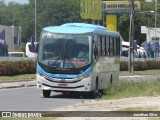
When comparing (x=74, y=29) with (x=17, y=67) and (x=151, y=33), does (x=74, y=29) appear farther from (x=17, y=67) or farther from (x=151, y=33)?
(x=151, y=33)

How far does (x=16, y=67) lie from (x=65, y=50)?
662 inches

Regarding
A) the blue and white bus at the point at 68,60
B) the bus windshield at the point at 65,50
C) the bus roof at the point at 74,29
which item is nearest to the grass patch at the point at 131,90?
the blue and white bus at the point at 68,60

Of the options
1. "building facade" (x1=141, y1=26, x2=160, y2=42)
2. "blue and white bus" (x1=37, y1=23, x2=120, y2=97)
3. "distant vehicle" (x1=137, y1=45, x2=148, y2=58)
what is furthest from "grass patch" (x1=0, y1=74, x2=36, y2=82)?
"building facade" (x1=141, y1=26, x2=160, y2=42)

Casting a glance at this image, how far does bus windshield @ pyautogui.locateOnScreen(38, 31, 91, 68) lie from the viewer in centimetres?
2392

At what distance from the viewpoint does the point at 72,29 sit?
2475cm

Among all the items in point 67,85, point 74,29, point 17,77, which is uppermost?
point 74,29

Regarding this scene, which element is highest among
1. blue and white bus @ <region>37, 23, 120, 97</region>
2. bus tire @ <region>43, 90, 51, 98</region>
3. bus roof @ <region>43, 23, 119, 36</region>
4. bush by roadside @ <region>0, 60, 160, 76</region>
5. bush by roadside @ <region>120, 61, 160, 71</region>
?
bus roof @ <region>43, 23, 119, 36</region>

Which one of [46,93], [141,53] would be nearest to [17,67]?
[46,93]

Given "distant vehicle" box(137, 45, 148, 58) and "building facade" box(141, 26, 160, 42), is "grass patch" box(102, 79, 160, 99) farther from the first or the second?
"building facade" box(141, 26, 160, 42)

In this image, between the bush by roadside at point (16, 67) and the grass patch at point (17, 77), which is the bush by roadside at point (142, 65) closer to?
the bush by roadside at point (16, 67)

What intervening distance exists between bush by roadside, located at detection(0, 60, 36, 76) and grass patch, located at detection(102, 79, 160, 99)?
15.4m

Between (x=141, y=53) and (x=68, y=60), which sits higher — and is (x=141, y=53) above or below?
below

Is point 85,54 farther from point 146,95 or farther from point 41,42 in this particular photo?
point 146,95

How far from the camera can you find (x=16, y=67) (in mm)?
40344
